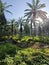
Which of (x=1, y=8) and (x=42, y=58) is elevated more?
(x=1, y=8)

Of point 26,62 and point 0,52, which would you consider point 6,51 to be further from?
point 26,62

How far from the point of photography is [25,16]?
4491 cm

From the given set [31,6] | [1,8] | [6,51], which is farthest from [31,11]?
[6,51]

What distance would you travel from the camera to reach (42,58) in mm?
12180

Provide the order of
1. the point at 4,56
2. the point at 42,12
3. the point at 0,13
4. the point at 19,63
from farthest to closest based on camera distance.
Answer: the point at 42,12
the point at 0,13
the point at 4,56
the point at 19,63

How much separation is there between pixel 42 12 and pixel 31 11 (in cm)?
318

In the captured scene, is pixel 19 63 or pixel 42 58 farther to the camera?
pixel 42 58

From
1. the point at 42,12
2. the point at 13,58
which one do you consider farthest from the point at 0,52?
the point at 42,12

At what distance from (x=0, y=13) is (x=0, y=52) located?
83.3 feet

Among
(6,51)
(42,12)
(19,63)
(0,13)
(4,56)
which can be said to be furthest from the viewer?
(42,12)

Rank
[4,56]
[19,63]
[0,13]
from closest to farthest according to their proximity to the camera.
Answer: [19,63]
[4,56]
[0,13]

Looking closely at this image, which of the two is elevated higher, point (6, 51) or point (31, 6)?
point (31, 6)

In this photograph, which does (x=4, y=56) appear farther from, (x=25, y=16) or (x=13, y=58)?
(x=25, y=16)

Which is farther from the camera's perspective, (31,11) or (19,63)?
(31,11)
